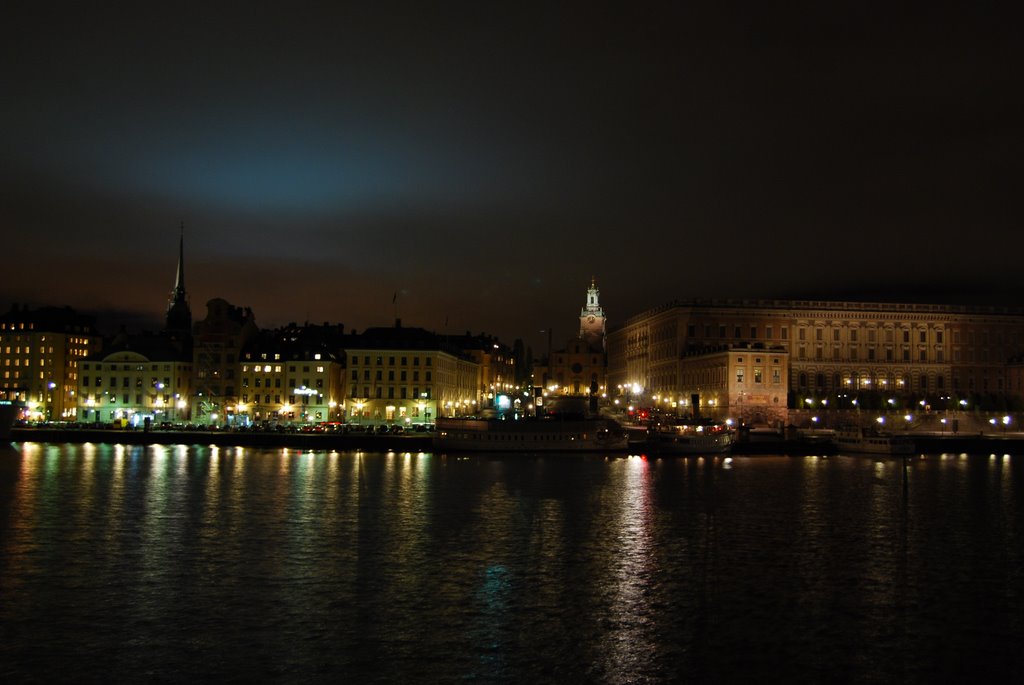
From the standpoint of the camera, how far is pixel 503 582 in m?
27.4

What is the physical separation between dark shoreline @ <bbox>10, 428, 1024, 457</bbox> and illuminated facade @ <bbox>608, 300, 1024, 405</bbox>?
3091 cm

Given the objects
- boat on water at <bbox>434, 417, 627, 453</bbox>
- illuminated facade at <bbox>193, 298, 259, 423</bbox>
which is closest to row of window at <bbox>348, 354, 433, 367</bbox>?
illuminated facade at <bbox>193, 298, 259, 423</bbox>

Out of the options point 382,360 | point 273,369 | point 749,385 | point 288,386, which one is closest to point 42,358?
point 273,369

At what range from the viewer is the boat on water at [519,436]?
7875 centimetres

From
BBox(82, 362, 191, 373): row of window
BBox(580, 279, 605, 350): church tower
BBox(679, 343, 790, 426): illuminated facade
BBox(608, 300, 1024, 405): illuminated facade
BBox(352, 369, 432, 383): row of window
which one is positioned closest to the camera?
BBox(352, 369, 432, 383): row of window

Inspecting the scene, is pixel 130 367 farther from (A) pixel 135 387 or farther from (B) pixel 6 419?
(B) pixel 6 419

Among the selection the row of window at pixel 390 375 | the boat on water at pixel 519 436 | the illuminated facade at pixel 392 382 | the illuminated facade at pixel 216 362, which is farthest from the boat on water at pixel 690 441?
the illuminated facade at pixel 216 362

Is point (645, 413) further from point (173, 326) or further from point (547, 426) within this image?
point (173, 326)

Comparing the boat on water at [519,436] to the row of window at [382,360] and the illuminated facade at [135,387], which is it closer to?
the row of window at [382,360]

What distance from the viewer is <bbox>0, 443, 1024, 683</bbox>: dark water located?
803 inches

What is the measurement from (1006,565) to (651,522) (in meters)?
12.4

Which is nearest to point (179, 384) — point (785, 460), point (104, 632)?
point (785, 460)

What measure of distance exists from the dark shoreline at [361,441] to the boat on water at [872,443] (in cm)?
168

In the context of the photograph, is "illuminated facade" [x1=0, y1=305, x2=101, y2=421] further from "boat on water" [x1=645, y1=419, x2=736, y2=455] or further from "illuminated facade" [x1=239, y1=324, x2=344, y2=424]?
"boat on water" [x1=645, y1=419, x2=736, y2=455]
